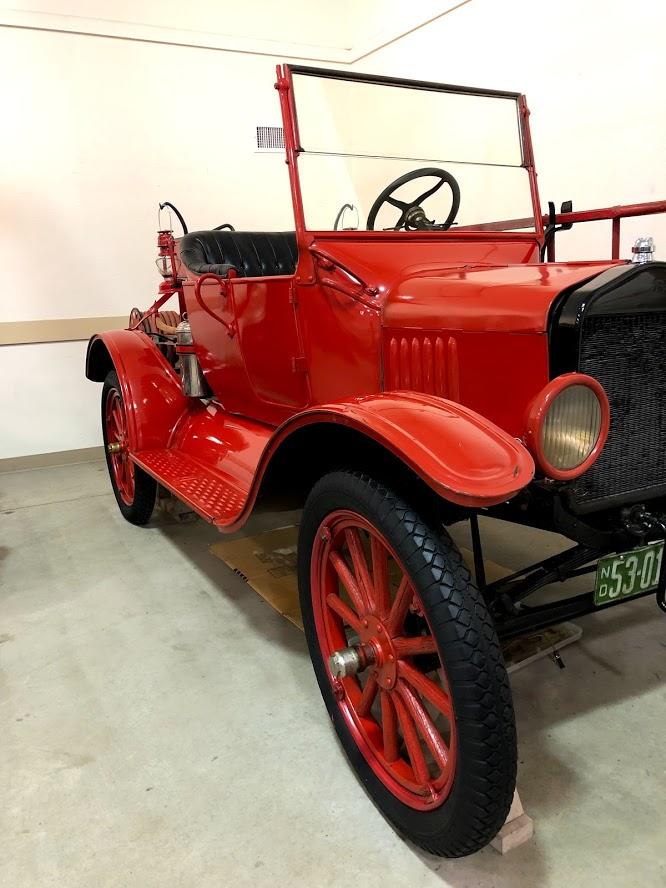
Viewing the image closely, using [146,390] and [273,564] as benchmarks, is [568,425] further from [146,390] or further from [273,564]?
[146,390]

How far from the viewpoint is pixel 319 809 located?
1.61m

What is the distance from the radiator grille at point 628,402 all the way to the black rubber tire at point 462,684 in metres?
0.43

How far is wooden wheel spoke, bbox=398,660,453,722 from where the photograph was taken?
4.39 feet

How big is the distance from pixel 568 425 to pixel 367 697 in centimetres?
83

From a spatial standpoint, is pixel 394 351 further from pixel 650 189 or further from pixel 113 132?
pixel 113 132

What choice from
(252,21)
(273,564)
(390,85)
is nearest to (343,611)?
(273,564)

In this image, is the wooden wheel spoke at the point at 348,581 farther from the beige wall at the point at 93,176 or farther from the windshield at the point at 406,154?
the beige wall at the point at 93,176

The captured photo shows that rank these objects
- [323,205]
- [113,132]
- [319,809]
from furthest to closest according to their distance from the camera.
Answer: [113,132] → [323,205] → [319,809]

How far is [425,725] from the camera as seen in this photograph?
56.9 inches

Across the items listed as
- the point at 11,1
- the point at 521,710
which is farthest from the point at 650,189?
the point at 11,1

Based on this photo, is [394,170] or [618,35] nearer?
[394,170]

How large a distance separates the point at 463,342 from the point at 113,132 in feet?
→ 13.9

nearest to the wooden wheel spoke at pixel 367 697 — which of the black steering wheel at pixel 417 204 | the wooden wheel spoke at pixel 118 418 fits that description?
the black steering wheel at pixel 417 204

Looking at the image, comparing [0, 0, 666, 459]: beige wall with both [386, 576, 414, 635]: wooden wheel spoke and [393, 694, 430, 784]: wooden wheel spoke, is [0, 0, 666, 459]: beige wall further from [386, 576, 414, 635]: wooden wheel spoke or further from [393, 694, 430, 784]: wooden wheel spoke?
[393, 694, 430, 784]: wooden wheel spoke
